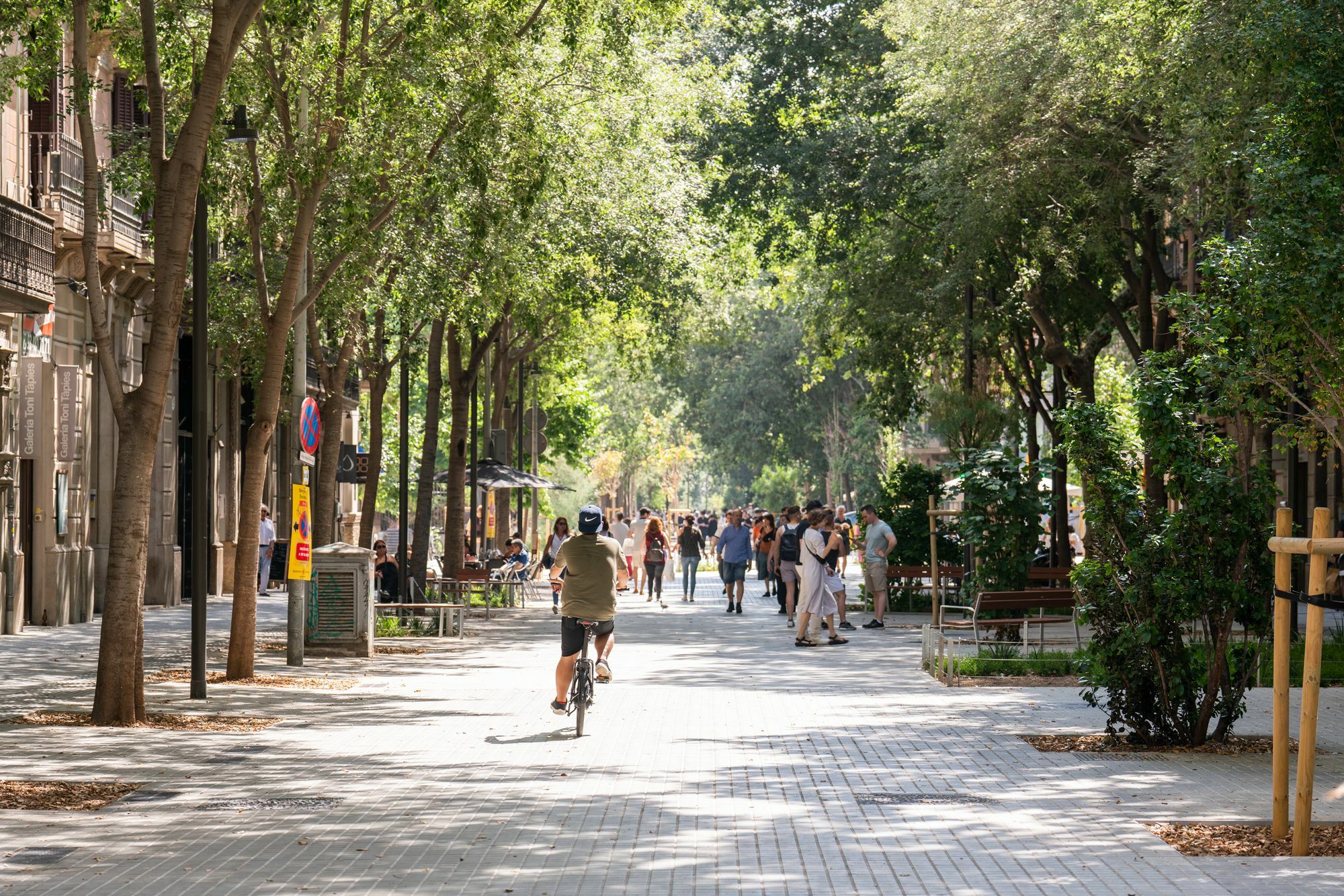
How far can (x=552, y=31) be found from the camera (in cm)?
2355

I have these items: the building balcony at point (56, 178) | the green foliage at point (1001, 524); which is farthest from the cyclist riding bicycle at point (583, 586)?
the building balcony at point (56, 178)

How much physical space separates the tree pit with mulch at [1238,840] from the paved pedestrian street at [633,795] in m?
0.14

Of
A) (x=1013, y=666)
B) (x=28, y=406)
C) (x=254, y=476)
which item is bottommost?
(x=1013, y=666)

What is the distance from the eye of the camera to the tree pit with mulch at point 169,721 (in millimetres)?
13148

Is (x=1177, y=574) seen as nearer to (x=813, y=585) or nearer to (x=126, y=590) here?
(x=126, y=590)

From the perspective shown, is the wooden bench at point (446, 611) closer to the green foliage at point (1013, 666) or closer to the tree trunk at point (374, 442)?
the tree trunk at point (374, 442)

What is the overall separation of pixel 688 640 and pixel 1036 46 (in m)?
9.49

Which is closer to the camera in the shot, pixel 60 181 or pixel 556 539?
pixel 60 181

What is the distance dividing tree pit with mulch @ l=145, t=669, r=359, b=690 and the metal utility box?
269cm

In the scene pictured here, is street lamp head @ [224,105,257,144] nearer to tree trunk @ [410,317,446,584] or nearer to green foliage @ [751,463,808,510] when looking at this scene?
tree trunk @ [410,317,446,584]

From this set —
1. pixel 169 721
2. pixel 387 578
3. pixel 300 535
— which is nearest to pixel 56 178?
pixel 387 578

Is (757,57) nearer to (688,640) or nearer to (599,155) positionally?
(599,155)

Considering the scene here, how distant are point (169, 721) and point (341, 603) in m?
6.86

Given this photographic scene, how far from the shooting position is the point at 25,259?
19.4m
